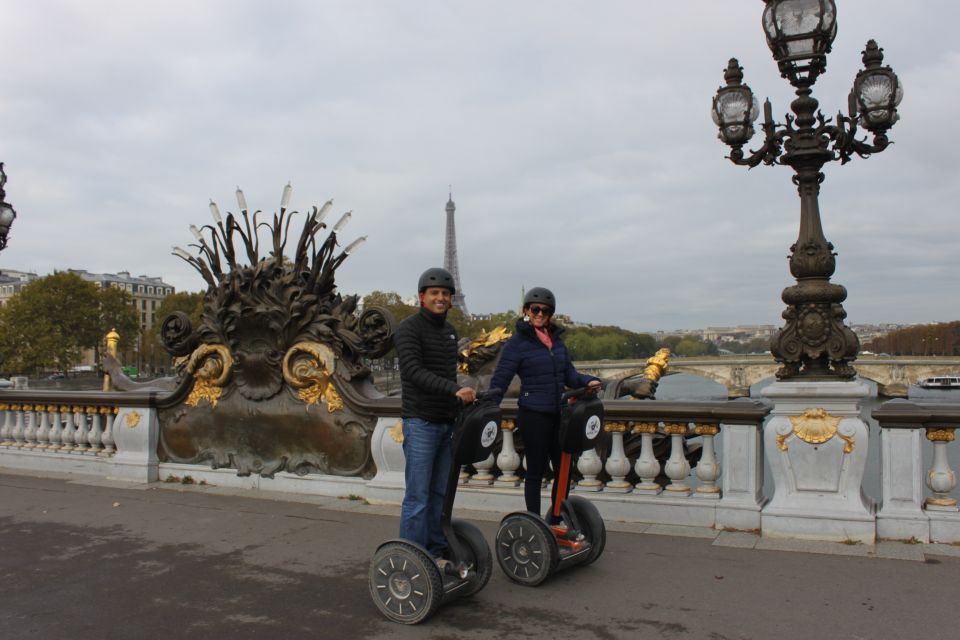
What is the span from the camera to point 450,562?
178 inches

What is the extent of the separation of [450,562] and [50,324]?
2965 inches

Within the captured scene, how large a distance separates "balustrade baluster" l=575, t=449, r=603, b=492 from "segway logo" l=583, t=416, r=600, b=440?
5.31 ft

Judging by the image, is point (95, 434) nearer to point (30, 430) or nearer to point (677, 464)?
point (30, 430)

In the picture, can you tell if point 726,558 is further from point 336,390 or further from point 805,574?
point 336,390

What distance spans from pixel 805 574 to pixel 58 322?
7735 centimetres

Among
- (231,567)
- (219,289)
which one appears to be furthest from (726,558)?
(219,289)

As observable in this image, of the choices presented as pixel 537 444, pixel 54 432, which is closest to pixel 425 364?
pixel 537 444

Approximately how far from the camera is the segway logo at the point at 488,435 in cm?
450

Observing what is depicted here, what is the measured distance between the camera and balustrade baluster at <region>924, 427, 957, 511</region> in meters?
5.70

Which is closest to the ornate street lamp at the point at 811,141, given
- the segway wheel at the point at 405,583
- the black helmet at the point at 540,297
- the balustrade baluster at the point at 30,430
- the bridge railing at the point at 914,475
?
the bridge railing at the point at 914,475

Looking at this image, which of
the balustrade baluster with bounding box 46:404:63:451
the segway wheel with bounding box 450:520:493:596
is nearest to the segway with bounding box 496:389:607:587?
the segway wheel with bounding box 450:520:493:596

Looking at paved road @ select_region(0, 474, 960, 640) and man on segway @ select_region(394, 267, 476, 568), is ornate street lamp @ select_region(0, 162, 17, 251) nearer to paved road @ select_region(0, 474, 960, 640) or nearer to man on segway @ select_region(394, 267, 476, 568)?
paved road @ select_region(0, 474, 960, 640)

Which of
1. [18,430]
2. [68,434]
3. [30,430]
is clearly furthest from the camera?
[18,430]

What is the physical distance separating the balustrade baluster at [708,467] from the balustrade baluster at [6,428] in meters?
9.11
